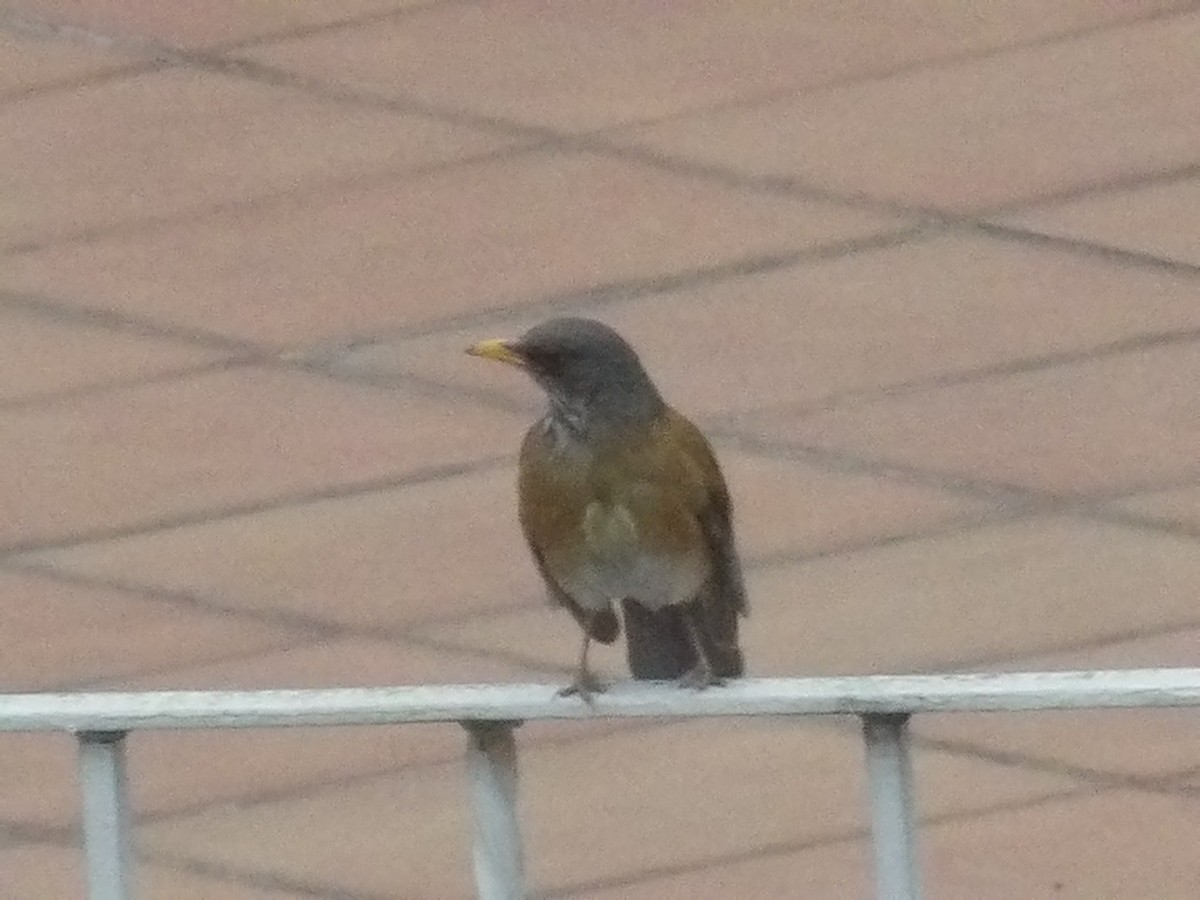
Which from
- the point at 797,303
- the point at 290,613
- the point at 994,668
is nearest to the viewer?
the point at 994,668

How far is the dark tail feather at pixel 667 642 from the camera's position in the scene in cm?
318

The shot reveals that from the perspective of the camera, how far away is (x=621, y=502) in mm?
3201

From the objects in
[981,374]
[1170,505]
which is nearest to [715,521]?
[1170,505]

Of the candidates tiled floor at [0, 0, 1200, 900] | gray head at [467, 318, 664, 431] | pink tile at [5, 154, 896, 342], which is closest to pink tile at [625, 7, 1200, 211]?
tiled floor at [0, 0, 1200, 900]

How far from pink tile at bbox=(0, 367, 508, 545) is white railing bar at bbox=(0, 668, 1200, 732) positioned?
3120 mm

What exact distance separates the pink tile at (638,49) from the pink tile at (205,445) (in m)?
1.10

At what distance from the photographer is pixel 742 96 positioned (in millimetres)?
6059

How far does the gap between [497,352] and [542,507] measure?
0.79ft

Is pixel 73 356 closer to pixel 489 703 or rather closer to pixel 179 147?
pixel 179 147

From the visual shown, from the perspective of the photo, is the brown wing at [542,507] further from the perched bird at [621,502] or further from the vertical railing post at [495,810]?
the vertical railing post at [495,810]

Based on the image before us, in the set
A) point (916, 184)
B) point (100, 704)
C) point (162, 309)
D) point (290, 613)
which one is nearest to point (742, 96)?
point (916, 184)

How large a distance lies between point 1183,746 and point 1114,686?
248 centimetres

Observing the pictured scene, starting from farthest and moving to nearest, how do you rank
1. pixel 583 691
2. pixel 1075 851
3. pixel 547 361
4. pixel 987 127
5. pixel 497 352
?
pixel 987 127
pixel 1075 851
pixel 547 361
pixel 497 352
pixel 583 691

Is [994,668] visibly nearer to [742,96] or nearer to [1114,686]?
[742,96]
